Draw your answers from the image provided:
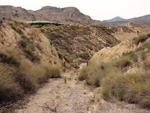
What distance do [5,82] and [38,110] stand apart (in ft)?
6.02

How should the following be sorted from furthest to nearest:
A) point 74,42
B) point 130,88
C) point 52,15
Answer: point 52,15 → point 74,42 → point 130,88

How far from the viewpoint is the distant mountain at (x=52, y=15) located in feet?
393

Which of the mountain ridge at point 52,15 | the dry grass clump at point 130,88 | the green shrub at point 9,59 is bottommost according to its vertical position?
the dry grass clump at point 130,88

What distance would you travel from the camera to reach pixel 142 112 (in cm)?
575

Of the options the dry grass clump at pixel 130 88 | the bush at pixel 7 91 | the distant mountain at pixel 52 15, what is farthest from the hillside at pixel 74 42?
Result: the distant mountain at pixel 52 15

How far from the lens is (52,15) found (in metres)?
140

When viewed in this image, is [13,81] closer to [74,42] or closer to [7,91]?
[7,91]

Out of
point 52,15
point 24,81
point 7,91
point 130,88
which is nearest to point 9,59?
point 24,81

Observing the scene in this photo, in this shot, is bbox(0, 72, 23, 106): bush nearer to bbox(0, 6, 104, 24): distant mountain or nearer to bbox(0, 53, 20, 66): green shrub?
bbox(0, 53, 20, 66): green shrub

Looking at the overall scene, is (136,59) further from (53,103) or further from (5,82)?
(5,82)

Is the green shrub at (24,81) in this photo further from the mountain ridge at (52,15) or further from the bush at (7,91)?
the mountain ridge at (52,15)

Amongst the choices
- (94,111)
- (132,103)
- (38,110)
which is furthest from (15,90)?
(132,103)

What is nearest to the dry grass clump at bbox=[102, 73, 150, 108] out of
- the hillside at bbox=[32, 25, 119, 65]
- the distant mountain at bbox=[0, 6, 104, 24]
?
the hillside at bbox=[32, 25, 119, 65]

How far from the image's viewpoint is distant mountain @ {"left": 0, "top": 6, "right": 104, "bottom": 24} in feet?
393
